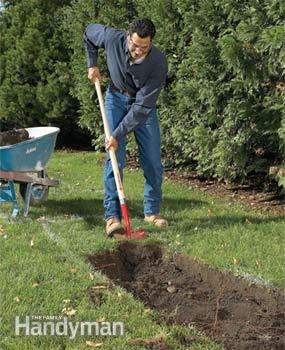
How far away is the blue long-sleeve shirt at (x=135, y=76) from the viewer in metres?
5.26

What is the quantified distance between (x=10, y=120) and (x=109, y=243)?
28.5 ft

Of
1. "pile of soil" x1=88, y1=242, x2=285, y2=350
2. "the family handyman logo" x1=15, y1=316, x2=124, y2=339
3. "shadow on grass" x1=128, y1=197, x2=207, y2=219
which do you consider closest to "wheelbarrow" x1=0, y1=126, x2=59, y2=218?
"shadow on grass" x1=128, y1=197, x2=207, y2=219

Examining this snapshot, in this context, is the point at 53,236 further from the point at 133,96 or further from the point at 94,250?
the point at 133,96

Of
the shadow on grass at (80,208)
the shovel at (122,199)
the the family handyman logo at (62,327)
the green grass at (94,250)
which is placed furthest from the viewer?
the shadow on grass at (80,208)

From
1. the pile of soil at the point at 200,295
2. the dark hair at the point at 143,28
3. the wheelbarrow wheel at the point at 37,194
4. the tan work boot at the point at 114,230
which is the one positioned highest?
the dark hair at the point at 143,28

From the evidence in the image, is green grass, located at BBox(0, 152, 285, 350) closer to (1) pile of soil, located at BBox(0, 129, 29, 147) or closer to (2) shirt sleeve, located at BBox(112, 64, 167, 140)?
(1) pile of soil, located at BBox(0, 129, 29, 147)

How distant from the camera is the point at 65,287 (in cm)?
405

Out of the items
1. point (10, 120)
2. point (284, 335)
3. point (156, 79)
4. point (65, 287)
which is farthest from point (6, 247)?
point (10, 120)

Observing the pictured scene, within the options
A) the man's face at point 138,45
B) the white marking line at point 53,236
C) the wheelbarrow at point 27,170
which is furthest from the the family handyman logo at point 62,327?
the man's face at point 138,45

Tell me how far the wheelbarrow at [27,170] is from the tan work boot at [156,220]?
102 centimetres

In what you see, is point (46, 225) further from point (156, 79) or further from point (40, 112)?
point (40, 112)

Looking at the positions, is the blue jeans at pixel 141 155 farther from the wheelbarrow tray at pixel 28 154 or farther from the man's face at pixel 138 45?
the wheelbarrow tray at pixel 28 154

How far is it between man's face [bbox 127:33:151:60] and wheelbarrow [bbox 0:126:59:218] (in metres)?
1.42

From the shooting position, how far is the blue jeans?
18.4 feet
